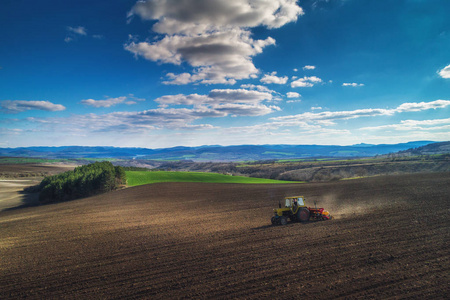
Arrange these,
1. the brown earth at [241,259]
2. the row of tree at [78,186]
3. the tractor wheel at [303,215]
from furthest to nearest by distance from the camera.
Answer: the row of tree at [78,186]
the tractor wheel at [303,215]
the brown earth at [241,259]

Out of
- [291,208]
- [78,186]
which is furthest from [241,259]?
[78,186]

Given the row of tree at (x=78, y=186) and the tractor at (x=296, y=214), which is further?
the row of tree at (x=78, y=186)

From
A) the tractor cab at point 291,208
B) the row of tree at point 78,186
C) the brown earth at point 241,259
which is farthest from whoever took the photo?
the row of tree at point 78,186

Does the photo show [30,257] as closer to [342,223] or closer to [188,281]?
[188,281]

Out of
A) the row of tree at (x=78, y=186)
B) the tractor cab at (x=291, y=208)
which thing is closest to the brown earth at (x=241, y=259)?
the tractor cab at (x=291, y=208)

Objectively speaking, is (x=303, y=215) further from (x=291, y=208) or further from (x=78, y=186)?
(x=78, y=186)

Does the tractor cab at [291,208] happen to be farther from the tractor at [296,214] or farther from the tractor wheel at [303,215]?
the tractor wheel at [303,215]

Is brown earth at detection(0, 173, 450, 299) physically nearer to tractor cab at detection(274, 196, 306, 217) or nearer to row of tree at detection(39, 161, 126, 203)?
tractor cab at detection(274, 196, 306, 217)

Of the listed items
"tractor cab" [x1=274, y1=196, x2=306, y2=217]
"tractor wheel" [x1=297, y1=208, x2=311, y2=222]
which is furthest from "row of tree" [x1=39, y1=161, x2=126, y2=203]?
"tractor wheel" [x1=297, y1=208, x2=311, y2=222]
